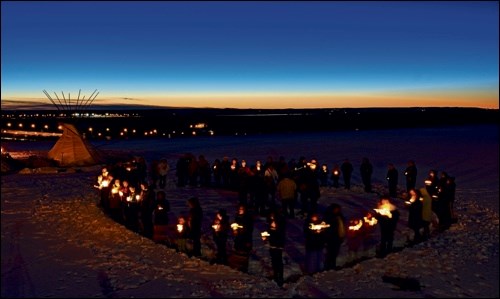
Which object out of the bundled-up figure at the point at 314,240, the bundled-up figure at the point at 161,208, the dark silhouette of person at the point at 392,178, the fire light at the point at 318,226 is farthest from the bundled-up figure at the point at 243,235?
the dark silhouette of person at the point at 392,178

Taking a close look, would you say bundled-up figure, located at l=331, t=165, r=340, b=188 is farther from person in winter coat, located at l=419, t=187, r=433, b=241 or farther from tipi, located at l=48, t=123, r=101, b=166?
tipi, located at l=48, t=123, r=101, b=166

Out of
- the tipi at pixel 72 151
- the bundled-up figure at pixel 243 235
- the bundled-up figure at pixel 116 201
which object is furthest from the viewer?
the tipi at pixel 72 151

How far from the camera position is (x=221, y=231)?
9.41 metres

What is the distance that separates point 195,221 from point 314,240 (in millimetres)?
2277

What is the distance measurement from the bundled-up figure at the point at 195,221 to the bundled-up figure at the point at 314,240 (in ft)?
6.72

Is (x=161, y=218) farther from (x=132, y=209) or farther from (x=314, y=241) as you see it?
(x=314, y=241)

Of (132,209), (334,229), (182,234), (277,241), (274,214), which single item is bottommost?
(182,234)

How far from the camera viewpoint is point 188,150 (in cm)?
3384

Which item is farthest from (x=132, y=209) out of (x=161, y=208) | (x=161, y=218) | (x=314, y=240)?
(x=314, y=240)

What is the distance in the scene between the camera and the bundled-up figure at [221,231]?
9.36 meters

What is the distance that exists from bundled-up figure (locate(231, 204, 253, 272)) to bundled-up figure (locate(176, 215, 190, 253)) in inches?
44.8

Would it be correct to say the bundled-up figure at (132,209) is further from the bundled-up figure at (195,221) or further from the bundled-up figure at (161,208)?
the bundled-up figure at (195,221)

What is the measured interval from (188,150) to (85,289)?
2573 centimetres

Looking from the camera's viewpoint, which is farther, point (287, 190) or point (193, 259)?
point (287, 190)
